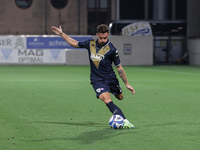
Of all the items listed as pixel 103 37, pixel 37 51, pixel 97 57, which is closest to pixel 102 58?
pixel 97 57

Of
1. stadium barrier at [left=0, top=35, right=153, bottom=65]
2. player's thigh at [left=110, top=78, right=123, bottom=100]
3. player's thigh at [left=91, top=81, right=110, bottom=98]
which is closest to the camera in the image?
player's thigh at [left=91, top=81, right=110, bottom=98]

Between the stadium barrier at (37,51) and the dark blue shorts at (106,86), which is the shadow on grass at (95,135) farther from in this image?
the stadium barrier at (37,51)

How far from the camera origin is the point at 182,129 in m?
7.25

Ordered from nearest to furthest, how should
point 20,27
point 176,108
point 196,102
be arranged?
point 176,108 < point 196,102 < point 20,27

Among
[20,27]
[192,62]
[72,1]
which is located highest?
[72,1]

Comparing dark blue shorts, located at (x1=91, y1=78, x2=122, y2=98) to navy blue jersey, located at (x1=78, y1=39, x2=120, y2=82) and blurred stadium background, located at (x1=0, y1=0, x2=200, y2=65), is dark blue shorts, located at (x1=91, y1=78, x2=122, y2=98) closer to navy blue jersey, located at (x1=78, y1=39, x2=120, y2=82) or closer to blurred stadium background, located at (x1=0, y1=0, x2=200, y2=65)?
navy blue jersey, located at (x1=78, y1=39, x2=120, y2=82)

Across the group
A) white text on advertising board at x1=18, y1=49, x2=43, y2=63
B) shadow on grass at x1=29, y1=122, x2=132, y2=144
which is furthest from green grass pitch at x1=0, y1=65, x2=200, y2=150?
white text on advertising board at x1=18, y1=49, x2=43, y2=63

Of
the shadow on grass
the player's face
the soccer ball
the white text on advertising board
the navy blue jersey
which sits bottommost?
the white text on advertising board

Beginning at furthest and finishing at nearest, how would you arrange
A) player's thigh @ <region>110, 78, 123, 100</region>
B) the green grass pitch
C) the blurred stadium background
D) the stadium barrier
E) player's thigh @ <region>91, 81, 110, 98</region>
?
the blurred stadium background → the stadium barrier → player's thigh @ <region>110, 78, 123, 100</region> → player's thigh @ <region>91, 81, 110, 98</region> → the green grass pitch

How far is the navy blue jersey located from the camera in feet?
23.8

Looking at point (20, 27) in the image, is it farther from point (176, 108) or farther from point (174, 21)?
point (176, 108)

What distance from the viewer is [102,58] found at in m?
7.27

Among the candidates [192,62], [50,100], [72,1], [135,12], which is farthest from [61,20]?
[50,100]

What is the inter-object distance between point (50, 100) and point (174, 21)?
33442 mm
